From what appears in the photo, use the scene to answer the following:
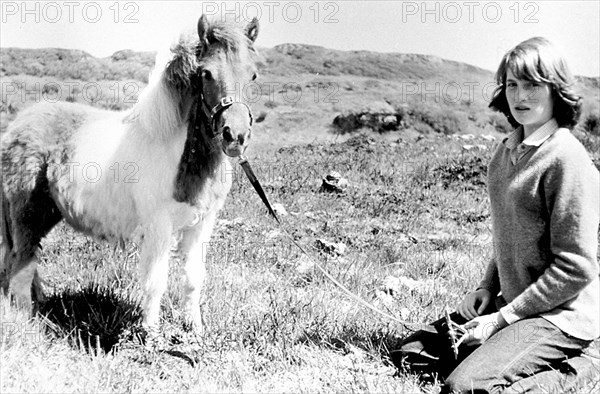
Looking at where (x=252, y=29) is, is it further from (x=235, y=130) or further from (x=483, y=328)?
(x=483, y=328)

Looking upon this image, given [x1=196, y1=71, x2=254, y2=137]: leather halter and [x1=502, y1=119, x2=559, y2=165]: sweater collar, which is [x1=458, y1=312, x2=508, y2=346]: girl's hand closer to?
[x1=502, y1=119, x2=559, y2=165]: sweater collar

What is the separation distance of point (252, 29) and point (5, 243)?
84.5 inches

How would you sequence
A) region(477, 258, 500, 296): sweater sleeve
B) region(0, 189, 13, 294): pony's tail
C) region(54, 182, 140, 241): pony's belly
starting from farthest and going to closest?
1. region(0, 189, 13, 294): pony's tail
2. region(54, 182, 140, 241): pony's belly
3. region(477, 258, 500, 296): sweater sleeve

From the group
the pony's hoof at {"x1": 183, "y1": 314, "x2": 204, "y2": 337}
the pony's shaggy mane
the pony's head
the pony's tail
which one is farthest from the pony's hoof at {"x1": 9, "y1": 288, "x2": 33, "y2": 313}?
the pony's head

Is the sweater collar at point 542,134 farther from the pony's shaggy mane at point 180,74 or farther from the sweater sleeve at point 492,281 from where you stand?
the pony's shaggy mane at point 180,74

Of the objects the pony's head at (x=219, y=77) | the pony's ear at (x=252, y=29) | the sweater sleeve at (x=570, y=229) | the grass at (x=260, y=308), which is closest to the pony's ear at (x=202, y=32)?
the pony's head at (x=219, y=77)

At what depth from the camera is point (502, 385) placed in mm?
2674

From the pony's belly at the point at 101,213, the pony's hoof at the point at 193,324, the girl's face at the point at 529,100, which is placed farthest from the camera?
the pony's hoof at the point at 193,324

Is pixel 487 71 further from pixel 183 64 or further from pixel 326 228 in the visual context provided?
pixel 183 64

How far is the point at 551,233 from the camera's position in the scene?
2697mm

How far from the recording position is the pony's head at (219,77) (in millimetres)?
2961

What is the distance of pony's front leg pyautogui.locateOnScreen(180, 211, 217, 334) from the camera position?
11.6 feet

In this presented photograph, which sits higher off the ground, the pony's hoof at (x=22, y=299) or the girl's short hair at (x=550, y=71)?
the girl's short hair at (x=550, y=71)

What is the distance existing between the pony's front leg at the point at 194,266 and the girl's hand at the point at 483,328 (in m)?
1.51
